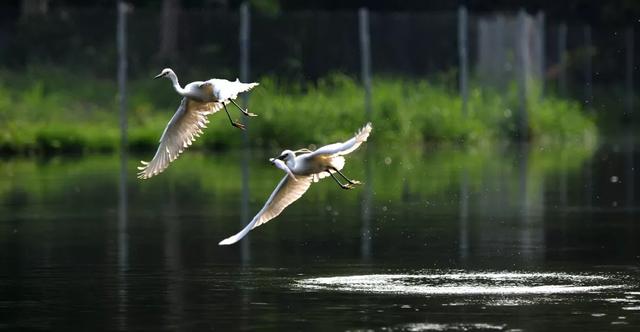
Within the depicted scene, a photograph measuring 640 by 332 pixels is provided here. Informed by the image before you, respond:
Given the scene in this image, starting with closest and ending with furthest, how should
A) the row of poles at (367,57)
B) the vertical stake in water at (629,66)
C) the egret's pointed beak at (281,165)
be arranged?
the egret's pointed beak at (281,165) < the row of poles at (367,57) < the vertical stake in water at (629,66)

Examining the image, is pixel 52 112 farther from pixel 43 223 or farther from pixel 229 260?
pixel 229 260

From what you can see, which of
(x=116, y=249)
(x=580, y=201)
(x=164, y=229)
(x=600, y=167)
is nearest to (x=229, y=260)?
(x=116, y=249)

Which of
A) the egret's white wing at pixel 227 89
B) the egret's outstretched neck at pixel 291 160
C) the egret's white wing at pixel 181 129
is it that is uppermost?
the egret's white wing at pixel 227 89

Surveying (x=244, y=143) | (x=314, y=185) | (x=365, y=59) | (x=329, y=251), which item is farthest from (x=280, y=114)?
(x=329, y=251)

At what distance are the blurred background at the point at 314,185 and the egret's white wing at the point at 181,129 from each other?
90 centimetres

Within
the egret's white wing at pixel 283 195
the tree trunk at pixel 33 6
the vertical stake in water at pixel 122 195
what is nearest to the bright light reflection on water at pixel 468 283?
the egret's white wing at pixel 283 195

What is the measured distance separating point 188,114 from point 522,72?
2171 cm

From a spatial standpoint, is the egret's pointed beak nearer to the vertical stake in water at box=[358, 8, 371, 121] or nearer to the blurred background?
the blurred background

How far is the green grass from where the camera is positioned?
36406 mm

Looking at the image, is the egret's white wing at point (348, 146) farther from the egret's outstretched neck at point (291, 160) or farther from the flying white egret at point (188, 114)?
the flying white egret at point (188, 114)

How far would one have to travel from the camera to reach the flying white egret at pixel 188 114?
56.0 ft

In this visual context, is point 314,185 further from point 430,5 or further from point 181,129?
point 430,5

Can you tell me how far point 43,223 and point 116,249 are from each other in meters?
3.19

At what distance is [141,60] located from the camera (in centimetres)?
4291
